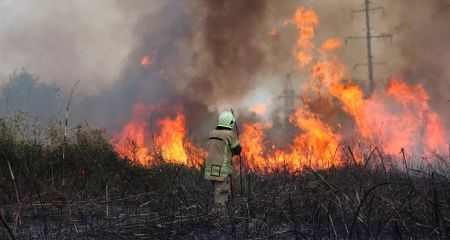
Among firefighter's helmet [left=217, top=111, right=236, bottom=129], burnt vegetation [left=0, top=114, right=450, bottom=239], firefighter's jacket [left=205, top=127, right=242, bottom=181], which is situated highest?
firefighter's helmet [left=217, top=111, right=236, bottom=129]

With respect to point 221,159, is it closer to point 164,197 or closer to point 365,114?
point 164,197

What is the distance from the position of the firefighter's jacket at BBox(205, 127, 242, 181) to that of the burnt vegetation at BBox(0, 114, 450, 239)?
415 mm

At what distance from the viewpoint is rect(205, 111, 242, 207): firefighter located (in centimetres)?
678

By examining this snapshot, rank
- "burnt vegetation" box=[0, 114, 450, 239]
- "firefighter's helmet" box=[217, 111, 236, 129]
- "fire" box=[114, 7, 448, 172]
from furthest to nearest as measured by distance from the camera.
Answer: "fire" box=[114, 7, 448, 172] < "firefighter's helmet" box=[217, 111, 236, 129] < "burnt vegetation" box=[0, 114, 450, 239]

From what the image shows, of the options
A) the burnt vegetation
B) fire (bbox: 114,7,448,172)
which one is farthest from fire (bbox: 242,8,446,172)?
the burnt vegetation

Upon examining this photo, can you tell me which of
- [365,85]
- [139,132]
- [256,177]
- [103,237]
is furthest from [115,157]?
[365,85]

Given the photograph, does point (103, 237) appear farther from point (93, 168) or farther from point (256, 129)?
point (256, 129)

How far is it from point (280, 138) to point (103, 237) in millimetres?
19366

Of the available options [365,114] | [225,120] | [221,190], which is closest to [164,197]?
[221,190]

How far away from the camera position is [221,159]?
6922mm

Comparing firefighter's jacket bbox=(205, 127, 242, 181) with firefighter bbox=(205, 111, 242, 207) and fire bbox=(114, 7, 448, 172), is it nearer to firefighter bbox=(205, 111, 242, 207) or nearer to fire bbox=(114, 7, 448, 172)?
firefighter bbox=(205, 111, 242, 207)

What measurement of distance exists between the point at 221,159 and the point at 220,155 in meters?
0.06

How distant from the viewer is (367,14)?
87.5 ft

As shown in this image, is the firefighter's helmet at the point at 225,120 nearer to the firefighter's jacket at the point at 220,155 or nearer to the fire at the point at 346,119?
the firefighter's jacket at the point at 220,155
